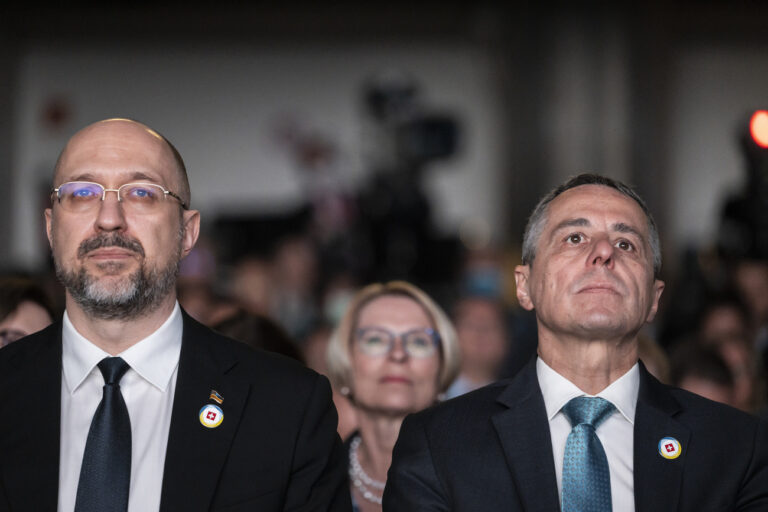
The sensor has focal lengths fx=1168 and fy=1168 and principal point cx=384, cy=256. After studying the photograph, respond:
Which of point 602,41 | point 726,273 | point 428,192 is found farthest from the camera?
point 428,192

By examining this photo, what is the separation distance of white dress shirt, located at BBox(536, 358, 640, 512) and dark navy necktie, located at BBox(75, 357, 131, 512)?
999 millimetres

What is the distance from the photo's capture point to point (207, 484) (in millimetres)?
2650

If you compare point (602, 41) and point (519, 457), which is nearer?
point (519, 457)

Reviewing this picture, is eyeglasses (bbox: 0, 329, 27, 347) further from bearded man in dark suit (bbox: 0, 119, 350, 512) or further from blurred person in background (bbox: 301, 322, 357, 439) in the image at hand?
blurred person in background (bbox: 301, 322, 357, 439)

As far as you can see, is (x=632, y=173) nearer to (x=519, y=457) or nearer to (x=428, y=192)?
(x=428, y=192)

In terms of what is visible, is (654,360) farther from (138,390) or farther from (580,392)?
(138,390)

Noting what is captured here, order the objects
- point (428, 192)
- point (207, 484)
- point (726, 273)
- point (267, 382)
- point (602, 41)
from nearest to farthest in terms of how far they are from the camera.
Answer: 1. point (207, 484)
2. point (267, 382)
3. point (726, 273)
4. point (602, 41)
5. point (428, 192)

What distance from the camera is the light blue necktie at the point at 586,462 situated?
8.80 ft

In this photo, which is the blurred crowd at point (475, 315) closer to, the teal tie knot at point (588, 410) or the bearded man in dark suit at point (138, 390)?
the bearded man in dark suit at point (138, 390)

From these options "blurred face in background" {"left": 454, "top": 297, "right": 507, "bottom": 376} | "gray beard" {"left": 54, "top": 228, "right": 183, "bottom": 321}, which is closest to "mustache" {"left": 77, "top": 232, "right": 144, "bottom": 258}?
"gray beard" {"left": 54, "top": 228, "right": 183, "bottom": 321}

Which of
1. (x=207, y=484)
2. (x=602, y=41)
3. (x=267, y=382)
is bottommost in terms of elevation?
(x=207, y=484)

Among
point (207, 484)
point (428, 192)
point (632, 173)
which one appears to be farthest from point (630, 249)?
point (428, 192)

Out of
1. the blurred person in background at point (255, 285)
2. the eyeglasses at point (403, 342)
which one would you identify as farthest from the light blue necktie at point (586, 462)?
the blurred person in background at point (255, 285)

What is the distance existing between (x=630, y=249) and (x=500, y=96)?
398 inches
